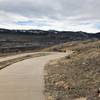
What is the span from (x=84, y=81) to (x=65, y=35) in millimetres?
157723

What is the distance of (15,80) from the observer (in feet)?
61.2

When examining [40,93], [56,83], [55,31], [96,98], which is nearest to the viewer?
[96,98]

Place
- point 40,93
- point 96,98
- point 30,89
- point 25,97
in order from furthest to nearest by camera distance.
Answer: point 30,89 < point 40,93 < point 25,97 < point 96,98

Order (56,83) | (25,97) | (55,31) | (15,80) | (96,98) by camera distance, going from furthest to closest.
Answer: (55,31) → (15,80) → (56,83) → (25,97) → (96,98)

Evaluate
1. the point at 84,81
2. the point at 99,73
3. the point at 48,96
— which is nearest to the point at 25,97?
the point at 48,96

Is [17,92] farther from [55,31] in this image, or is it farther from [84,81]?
[55,31]

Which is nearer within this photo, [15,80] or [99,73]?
[99,73]

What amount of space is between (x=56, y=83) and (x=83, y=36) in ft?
514

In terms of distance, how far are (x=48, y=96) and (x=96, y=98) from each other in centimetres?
212

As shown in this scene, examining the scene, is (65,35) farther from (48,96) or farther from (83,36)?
(48,96)

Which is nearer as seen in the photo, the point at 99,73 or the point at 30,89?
the point at 30,89

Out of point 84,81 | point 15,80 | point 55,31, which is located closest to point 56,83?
point 84,81

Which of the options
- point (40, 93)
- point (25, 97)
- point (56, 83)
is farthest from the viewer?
point (56, 83)

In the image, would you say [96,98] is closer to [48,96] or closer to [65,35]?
[48,96]
